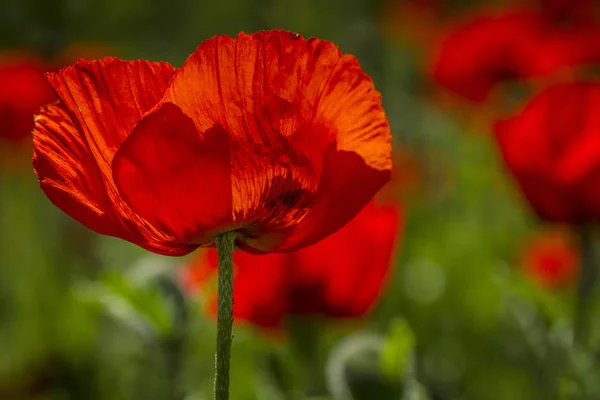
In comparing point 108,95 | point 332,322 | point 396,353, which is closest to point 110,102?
point 108,95

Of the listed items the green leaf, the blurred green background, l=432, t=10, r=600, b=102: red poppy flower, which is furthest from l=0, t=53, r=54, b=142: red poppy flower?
the green leaf

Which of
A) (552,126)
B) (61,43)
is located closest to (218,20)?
(61,43)

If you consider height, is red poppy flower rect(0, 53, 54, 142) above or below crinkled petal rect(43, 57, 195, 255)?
above

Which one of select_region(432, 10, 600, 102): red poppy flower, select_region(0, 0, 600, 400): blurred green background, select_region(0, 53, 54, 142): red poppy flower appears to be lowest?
select_region(0, 0, 600, 400): blurred green background

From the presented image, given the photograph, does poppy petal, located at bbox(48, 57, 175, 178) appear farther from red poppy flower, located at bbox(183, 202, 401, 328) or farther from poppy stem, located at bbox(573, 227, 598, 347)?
poppy stem, located at bbox(573, 227, 598, 347)

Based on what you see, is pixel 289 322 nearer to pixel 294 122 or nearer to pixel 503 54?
pixel 294 122
